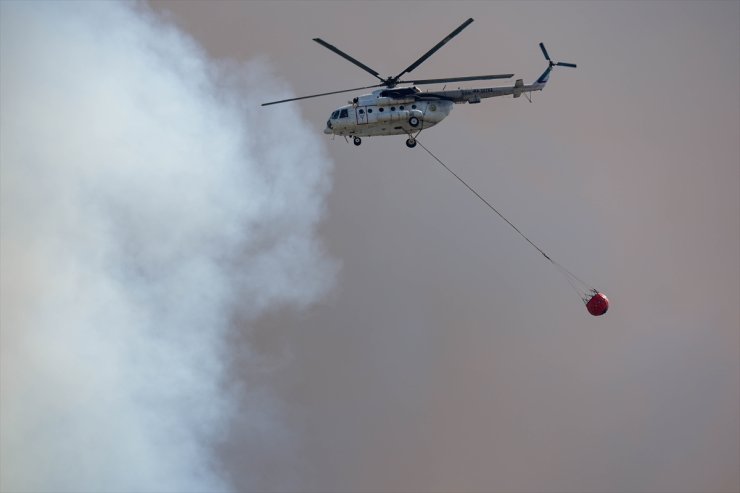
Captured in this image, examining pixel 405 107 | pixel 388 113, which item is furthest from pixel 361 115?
pixel 405 107

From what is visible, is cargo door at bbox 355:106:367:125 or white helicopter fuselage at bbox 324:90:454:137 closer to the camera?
white helicopter fuselage at bbox 324:90:454:137

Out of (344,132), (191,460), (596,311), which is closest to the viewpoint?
(596,311)

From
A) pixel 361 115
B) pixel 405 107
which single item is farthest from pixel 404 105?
pixel 361 115

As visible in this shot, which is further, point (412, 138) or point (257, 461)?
point (257, 461)

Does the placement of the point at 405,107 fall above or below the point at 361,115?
below

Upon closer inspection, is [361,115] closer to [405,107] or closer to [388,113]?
[388,113]

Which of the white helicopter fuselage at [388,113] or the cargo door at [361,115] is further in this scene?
the cargo door at [361,115]

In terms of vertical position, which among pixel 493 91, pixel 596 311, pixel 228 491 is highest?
pixel 228 491

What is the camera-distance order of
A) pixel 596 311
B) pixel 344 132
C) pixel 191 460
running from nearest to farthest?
pixel 596 311 → pixel 344 132 → pixel 191 460

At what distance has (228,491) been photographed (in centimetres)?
6450

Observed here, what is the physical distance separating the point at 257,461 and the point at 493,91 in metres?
29.4

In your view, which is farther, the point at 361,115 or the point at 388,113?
the point at 361,115

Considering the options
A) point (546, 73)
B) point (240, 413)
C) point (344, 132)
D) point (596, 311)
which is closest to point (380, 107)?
point (344, 132)

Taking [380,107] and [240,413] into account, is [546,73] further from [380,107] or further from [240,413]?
[240,413]
